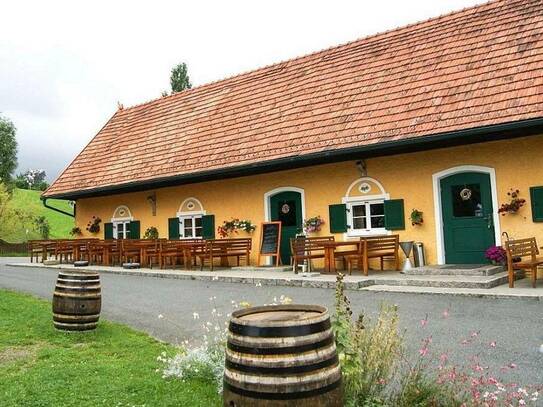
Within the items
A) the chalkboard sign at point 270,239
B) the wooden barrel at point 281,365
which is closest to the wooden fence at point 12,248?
the chalkboard sign at point 270,239

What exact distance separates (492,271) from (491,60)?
4821mm

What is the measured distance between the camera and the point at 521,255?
9219mm

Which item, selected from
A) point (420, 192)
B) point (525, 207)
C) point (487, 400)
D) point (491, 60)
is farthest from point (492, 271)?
point (487, 400)

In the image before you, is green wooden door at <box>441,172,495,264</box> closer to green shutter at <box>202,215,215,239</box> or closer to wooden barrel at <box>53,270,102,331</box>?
green shutter at <box>202,215,215,239</box>

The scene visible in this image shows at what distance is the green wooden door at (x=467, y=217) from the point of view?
1103 centimetres

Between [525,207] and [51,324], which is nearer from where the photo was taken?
[51,324]

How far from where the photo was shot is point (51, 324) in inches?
260

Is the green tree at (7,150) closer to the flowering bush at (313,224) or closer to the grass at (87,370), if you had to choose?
the flowering bush at (313,224)

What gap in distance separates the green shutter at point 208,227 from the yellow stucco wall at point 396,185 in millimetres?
183

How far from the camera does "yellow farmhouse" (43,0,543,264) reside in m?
10.7

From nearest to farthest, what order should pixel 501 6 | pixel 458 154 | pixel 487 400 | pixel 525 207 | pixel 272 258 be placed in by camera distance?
pixel 487 400, pixel 525 207, pixel 458 154, pixel 501 6, pixel 272 258

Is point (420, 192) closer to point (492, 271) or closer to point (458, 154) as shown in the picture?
point (458, 154)

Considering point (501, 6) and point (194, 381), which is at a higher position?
point (501, 6)

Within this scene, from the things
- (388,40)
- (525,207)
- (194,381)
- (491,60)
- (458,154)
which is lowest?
(194,381)
